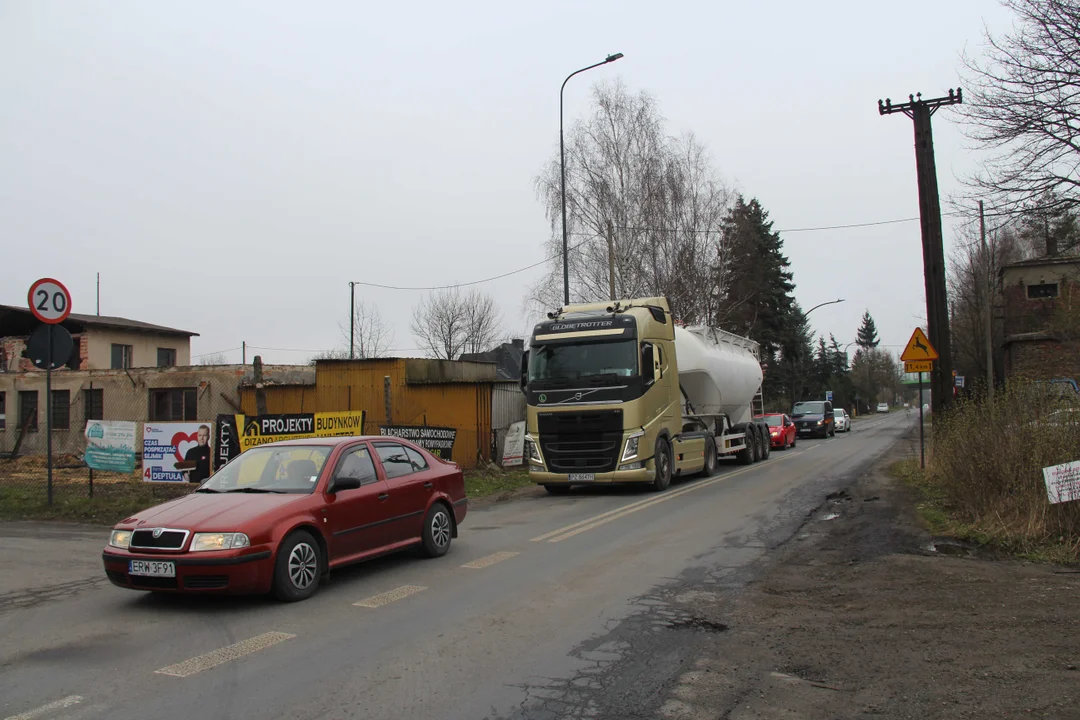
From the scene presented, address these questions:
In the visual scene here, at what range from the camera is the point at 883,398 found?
13600 centimetres

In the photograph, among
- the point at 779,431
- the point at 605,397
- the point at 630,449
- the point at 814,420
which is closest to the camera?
the point at 630,449

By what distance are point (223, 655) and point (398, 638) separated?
1173 mm

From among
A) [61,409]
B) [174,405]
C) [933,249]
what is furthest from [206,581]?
[61,409]

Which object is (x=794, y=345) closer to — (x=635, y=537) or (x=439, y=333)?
(x=439, y=333)

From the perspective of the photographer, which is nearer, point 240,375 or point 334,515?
point 334,515

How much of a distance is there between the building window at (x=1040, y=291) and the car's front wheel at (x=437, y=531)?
42505mm

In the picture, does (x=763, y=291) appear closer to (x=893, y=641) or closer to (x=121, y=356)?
(x=121, y=356)

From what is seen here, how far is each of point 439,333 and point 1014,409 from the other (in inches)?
2085

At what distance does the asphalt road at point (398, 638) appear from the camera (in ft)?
14.7

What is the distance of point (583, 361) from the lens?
621 inches

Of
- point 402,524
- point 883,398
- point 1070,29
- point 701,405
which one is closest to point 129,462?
point 402,524

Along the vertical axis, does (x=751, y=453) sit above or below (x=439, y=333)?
below

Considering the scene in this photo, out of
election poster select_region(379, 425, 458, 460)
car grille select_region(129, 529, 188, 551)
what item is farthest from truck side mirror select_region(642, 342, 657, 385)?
car grille select_region(129, 529, 188, 551)

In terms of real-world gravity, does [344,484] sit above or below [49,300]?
below
